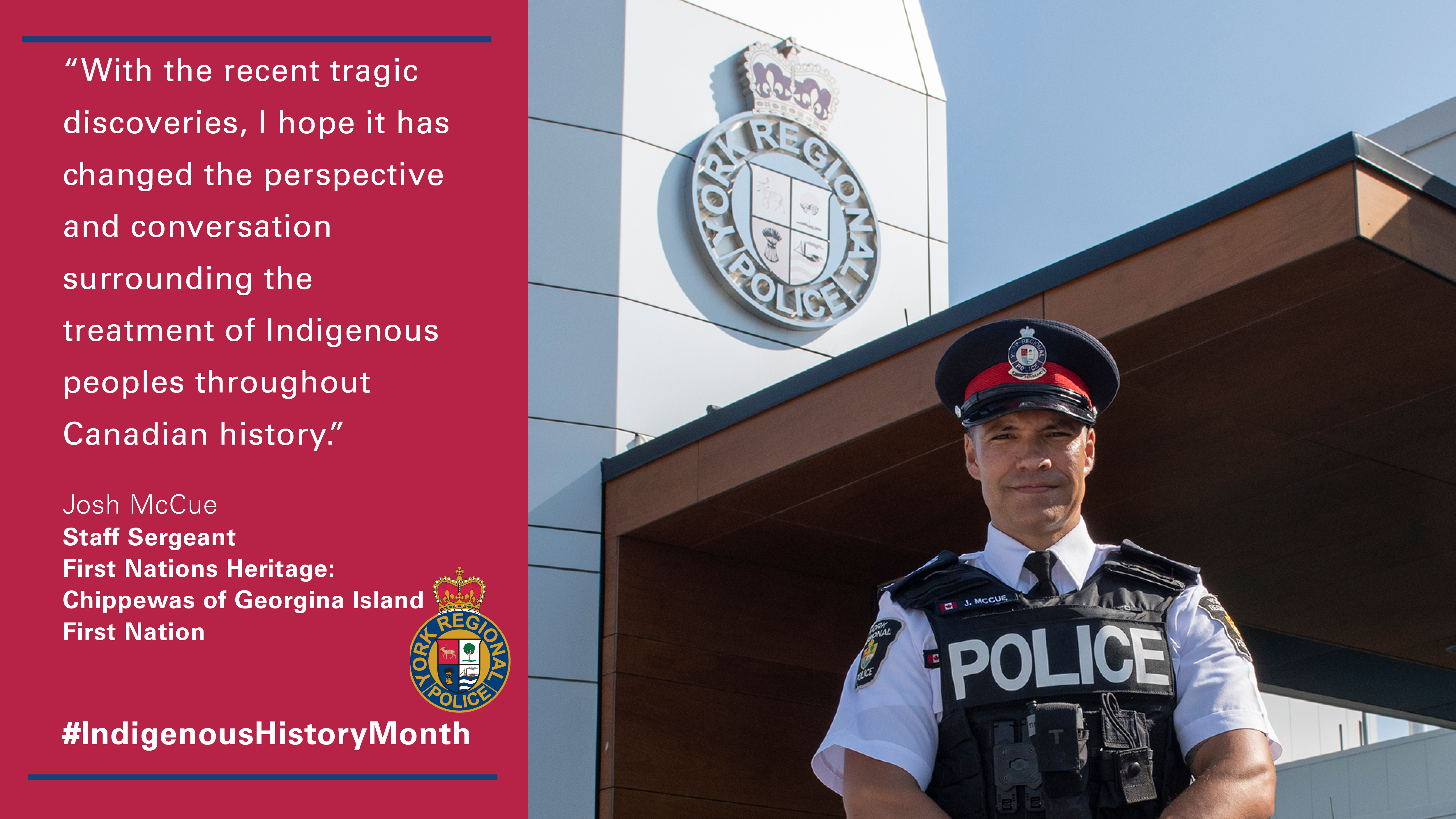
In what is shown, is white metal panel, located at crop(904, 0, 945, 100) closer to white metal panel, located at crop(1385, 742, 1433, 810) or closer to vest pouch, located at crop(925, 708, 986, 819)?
vest pouch, located at crop(925, 708, 986, 819)

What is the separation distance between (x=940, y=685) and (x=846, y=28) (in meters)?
7.76

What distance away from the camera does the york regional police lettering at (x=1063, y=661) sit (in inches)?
89.5

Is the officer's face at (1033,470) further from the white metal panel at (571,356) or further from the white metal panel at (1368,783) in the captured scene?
the white metal panel at (1368,783)

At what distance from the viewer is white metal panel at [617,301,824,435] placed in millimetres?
8047

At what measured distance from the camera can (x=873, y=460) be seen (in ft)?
21.3

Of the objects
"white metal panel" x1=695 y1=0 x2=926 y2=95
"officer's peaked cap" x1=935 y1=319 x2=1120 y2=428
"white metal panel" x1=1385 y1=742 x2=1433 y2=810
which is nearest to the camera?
"officer's peaked cap" x1=935 y1=319 x2=1120 y2=428

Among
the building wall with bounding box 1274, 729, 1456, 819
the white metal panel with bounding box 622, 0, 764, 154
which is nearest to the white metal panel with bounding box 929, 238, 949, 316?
the white metal panel with bounding box 622, 0, 764, 154

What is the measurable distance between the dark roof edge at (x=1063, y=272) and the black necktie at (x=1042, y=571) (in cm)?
260

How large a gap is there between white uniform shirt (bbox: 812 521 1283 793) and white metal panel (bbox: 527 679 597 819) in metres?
5.02
